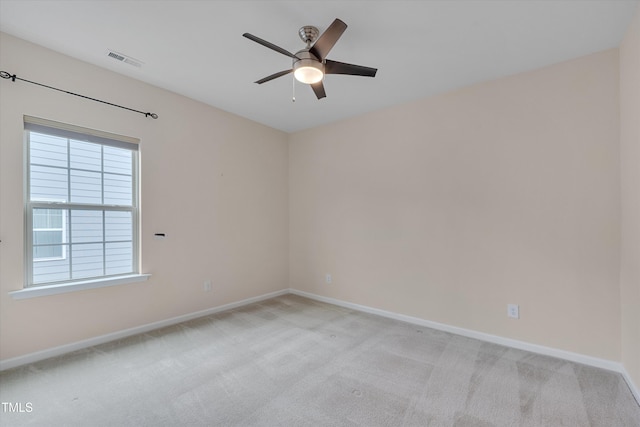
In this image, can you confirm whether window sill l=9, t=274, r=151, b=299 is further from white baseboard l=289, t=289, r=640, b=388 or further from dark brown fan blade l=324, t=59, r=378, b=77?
dark brown fan blade l=324, t=59, r=378, b=77

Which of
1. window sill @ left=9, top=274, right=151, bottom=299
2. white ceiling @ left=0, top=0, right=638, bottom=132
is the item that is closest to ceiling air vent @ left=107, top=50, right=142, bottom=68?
white ceiling @ left=0, top=0, right=638, bottom=132

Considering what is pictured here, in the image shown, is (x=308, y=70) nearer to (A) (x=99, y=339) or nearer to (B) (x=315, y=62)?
(B) (x=315, y=62)

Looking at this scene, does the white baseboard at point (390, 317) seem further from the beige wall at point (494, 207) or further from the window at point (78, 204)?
the window at point (78, 204)

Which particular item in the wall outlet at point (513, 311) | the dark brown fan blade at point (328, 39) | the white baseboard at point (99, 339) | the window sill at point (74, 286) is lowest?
the white baseboard at point (99, 339)

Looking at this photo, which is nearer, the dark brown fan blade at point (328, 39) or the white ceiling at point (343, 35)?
the dark brown fan blade at point (328, 39)

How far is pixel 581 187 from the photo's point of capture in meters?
2.40

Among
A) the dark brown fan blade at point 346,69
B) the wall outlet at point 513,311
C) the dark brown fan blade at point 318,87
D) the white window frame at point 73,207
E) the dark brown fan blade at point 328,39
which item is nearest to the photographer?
the dark brown fan blade at point 328,39

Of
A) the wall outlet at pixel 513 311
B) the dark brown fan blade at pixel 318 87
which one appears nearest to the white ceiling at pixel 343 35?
the dark brown fan blade at pixel 318 87

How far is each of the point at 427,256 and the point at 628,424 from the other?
1.82m

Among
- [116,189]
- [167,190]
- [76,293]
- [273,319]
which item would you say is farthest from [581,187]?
[76,293]

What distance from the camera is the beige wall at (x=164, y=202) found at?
7.48 feet

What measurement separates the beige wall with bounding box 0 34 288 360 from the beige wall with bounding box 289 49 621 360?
3.56 ft

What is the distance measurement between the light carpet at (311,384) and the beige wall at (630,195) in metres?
0.39

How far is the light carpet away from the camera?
1761 mm
